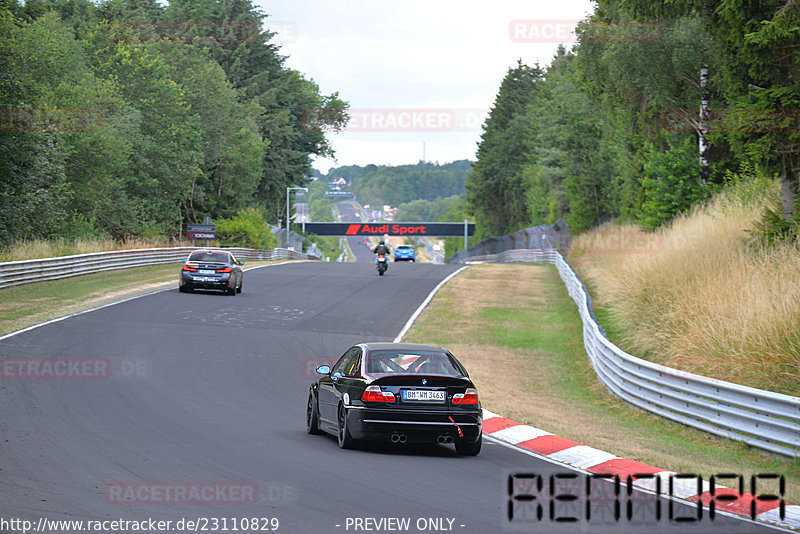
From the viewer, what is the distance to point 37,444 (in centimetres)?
1016

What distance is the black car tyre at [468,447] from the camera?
10.6m

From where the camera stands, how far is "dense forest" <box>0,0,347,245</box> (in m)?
42.3

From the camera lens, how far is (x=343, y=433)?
1087cm

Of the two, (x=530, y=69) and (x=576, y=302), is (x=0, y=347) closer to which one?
(x=576, y=302)

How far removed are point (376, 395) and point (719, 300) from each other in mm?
8044

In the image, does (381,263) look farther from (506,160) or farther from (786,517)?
(506,160)

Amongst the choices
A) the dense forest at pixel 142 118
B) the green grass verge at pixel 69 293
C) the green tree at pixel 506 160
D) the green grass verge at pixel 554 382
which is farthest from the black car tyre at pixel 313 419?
the green tree at pixel 506 160

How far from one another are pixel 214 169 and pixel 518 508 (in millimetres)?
79053

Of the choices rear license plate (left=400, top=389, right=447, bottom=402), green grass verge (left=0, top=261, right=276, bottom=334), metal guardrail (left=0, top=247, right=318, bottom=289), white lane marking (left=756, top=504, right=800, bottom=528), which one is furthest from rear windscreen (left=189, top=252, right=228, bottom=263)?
white lane marking (left=756, top=504, right=800, bottom=528)

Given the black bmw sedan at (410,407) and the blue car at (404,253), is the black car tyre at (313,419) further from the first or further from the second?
the blue car at (404,253)

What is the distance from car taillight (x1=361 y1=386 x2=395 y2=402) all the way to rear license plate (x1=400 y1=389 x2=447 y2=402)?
0.15 meters

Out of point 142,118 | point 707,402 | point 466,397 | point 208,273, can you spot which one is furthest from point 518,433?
point 142,118

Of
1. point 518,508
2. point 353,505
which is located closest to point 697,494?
point 518,508

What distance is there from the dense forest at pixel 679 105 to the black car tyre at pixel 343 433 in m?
12.8
